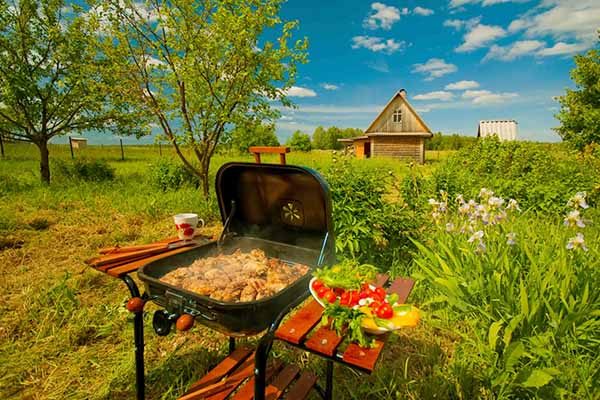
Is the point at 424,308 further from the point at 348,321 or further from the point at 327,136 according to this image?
the point at 327,136

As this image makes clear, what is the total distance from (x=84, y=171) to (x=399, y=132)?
19909 mm

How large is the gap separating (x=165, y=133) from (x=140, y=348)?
524 centimetres

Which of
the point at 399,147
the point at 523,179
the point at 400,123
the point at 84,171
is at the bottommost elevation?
the point at 523,179

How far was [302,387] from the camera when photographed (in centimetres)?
184

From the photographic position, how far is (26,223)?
17.1 feet

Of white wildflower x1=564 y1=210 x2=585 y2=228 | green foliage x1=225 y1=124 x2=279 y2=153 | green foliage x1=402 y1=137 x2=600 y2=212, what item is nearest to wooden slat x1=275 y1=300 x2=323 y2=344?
white wildflower x1=564 y1=210 x2=585 y2=228

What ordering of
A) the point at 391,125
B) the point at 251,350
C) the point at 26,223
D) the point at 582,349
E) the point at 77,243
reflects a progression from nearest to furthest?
the point at 582,349, the point at 251,350, the point at 77,243, the point at 26,223, the point at 391,125

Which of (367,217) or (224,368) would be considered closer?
(224,368)

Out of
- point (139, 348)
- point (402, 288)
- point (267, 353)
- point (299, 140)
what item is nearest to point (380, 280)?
point (402, 288)

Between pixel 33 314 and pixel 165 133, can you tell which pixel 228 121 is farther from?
pixel 33 314

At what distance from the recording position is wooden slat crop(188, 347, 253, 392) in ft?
6.05

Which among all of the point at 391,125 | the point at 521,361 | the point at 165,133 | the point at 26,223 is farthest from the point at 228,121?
the point at 391,125

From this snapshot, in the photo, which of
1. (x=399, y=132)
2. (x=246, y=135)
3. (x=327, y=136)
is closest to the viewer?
(x=246, y=135)

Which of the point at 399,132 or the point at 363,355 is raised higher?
the point at 399,132
